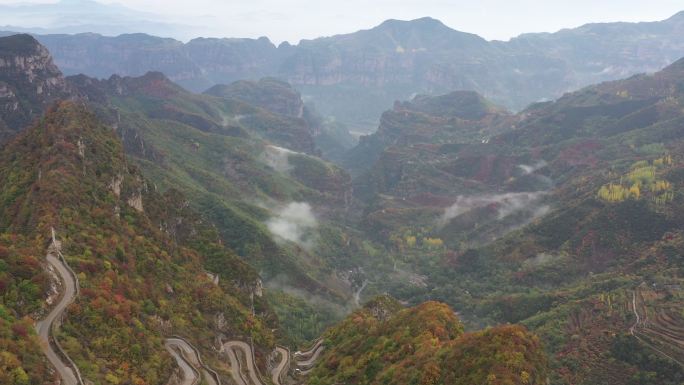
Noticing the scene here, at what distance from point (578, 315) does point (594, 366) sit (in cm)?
3553

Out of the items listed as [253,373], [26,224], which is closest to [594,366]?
[253,373]

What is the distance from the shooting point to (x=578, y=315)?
16850 cm

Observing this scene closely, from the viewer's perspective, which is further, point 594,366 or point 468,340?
point 594,366

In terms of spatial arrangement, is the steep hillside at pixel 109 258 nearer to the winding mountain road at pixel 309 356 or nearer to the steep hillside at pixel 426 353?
the winding mountain road at pixel 309 356

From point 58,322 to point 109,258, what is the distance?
2489 centimetres

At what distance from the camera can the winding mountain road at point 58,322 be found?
6270 cm

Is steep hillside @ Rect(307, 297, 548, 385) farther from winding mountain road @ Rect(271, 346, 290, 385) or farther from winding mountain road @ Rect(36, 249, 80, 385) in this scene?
winding mountain road @ Rect(36, 249, 80, 385)

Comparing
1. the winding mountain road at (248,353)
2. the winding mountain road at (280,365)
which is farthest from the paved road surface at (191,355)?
the winding mountain road at (280,365)

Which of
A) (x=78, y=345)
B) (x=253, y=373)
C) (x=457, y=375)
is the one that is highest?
(x=78, y=345)

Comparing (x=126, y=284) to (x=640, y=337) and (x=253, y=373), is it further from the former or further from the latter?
(x=640, y=337)

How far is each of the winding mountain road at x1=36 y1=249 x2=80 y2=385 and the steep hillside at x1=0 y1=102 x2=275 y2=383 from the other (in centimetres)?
127

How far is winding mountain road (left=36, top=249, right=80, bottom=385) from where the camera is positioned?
62.7m

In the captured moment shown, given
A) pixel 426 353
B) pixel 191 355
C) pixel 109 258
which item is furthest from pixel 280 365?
pixel 109 258

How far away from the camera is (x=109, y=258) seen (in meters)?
95.0
